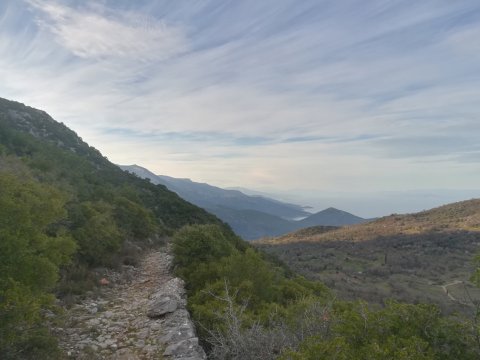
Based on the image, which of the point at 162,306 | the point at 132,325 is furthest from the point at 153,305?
the point at 132,325

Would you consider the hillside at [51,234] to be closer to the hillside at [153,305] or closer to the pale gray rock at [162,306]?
the hillside at [153,305]

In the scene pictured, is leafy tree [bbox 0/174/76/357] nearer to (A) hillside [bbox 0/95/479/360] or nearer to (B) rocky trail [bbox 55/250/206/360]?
(A) hillside [bbox 0/95/479/360]

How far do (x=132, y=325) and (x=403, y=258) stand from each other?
165ft

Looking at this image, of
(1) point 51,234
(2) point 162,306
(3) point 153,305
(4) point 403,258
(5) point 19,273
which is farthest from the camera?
(4) point 403,258

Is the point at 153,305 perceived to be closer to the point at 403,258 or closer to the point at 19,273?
the point at 19,273

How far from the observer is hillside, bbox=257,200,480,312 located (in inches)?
1422

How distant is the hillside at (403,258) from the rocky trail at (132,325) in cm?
2016

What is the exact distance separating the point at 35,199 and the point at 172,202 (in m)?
22.5

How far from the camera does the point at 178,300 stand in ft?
34.3

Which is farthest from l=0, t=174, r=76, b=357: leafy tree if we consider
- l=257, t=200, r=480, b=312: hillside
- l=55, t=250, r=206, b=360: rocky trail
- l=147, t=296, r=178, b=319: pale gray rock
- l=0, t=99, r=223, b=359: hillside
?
l=257, t=200, r=480, b=312: hillside

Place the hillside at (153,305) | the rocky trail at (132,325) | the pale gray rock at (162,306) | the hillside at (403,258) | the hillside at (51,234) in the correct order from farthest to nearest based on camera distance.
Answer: the hillside at (403,258)
the pale gray rock at (162,306)
the rocky trail at (132,325)
the hillside at (51,234)
the hillside at (153,305)

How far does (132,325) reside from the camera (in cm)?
915

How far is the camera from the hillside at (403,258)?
36125 millimetres

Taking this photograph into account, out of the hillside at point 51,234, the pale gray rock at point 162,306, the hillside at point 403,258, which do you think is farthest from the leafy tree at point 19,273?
the hillside at point 403,258
